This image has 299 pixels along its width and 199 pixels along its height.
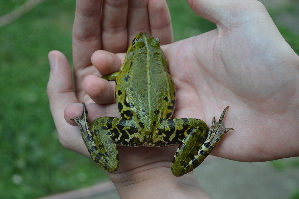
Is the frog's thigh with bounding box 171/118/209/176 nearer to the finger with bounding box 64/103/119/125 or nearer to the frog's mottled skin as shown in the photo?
the frog's mottled skin

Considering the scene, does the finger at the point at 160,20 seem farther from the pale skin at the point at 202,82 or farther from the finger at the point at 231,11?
the finger at the point at 231,11

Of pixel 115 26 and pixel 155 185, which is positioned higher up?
pixel 115 26

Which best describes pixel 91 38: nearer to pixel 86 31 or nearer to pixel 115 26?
pixel 86 31

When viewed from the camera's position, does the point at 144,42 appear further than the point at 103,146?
Yes

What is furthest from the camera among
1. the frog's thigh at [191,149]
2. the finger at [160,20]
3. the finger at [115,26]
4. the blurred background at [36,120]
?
the blurred background at [36,120]

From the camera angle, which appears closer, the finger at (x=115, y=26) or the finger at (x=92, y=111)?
the finger at (x=92, y=111)

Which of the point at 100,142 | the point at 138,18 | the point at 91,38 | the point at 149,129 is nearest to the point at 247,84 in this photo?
the point at 149,129

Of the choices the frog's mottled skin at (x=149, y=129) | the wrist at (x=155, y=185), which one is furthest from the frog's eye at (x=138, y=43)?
the wrist at (x=155, y=185)
